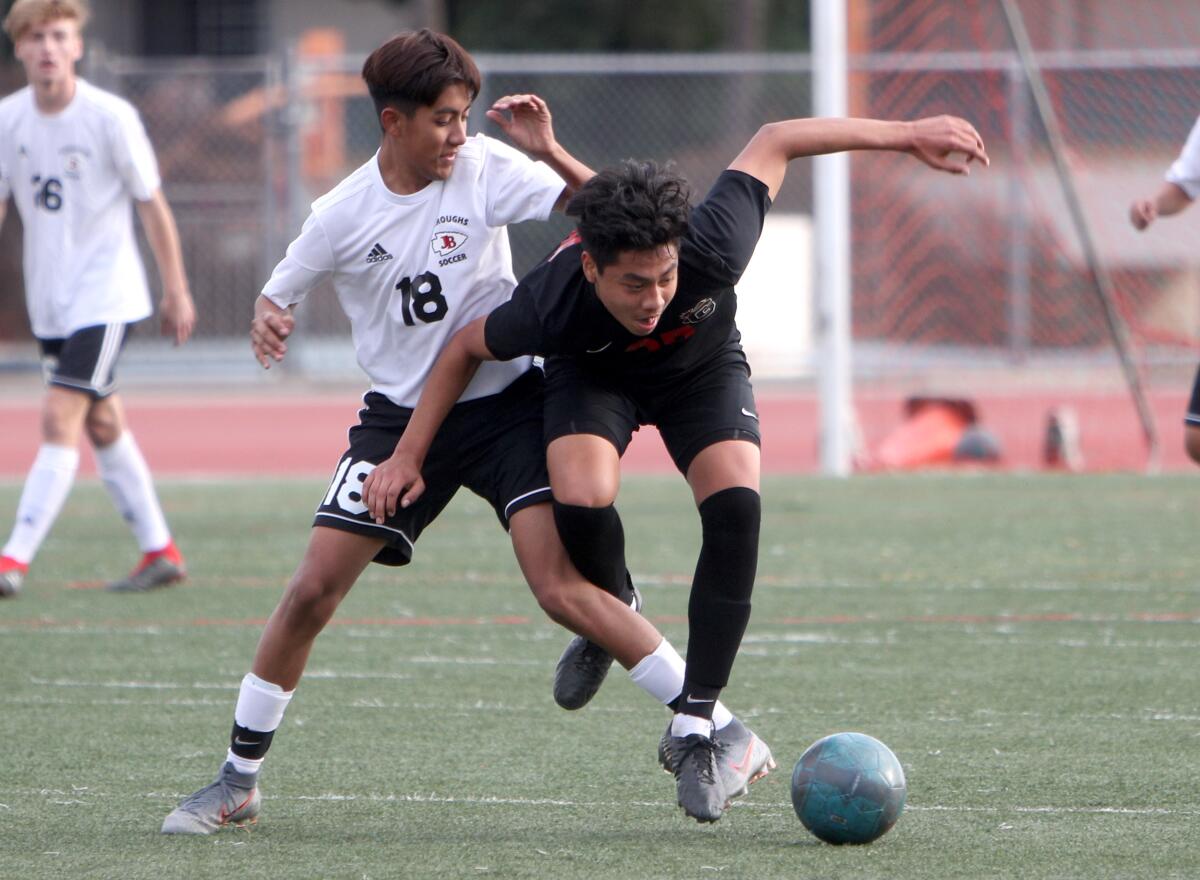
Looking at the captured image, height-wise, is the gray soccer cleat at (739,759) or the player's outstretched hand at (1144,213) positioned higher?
the player's outstretched hand at (1144,213)

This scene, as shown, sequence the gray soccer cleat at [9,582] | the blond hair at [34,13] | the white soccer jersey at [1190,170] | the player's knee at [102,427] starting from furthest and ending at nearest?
the player's knee at [102,427] < the gray soccer cleat at [9,582] < the blond hair at [34,13] < the white soccer jersey at [1190,170]

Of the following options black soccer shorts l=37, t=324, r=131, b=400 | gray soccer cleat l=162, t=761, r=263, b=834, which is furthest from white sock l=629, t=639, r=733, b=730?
black soccer shorts l=37, t=324, r=131, b=400

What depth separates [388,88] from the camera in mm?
4324

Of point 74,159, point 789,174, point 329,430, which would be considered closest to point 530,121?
point 74,159

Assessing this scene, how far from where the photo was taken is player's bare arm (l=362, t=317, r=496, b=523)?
420 cm

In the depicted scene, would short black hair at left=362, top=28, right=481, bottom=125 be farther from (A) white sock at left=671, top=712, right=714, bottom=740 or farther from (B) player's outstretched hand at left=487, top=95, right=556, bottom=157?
(A) white sock at left=671, top=712, right=714, bottom=740

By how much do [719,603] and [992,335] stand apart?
12.9m

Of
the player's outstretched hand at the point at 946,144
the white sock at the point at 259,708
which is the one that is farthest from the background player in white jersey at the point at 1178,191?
the white sock at the point at 259,708

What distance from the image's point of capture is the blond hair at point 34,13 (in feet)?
23.8

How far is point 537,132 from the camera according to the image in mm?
4637

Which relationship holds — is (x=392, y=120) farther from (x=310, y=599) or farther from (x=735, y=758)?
(x=735, y=758)

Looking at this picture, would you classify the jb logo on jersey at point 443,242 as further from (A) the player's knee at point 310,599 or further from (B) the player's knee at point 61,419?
(B) the player's knee at point 61,419

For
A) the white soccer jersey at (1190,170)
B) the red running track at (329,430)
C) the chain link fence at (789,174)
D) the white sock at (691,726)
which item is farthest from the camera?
the chain link fence at (789,174)

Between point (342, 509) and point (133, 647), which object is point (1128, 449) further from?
point (342, 509)
